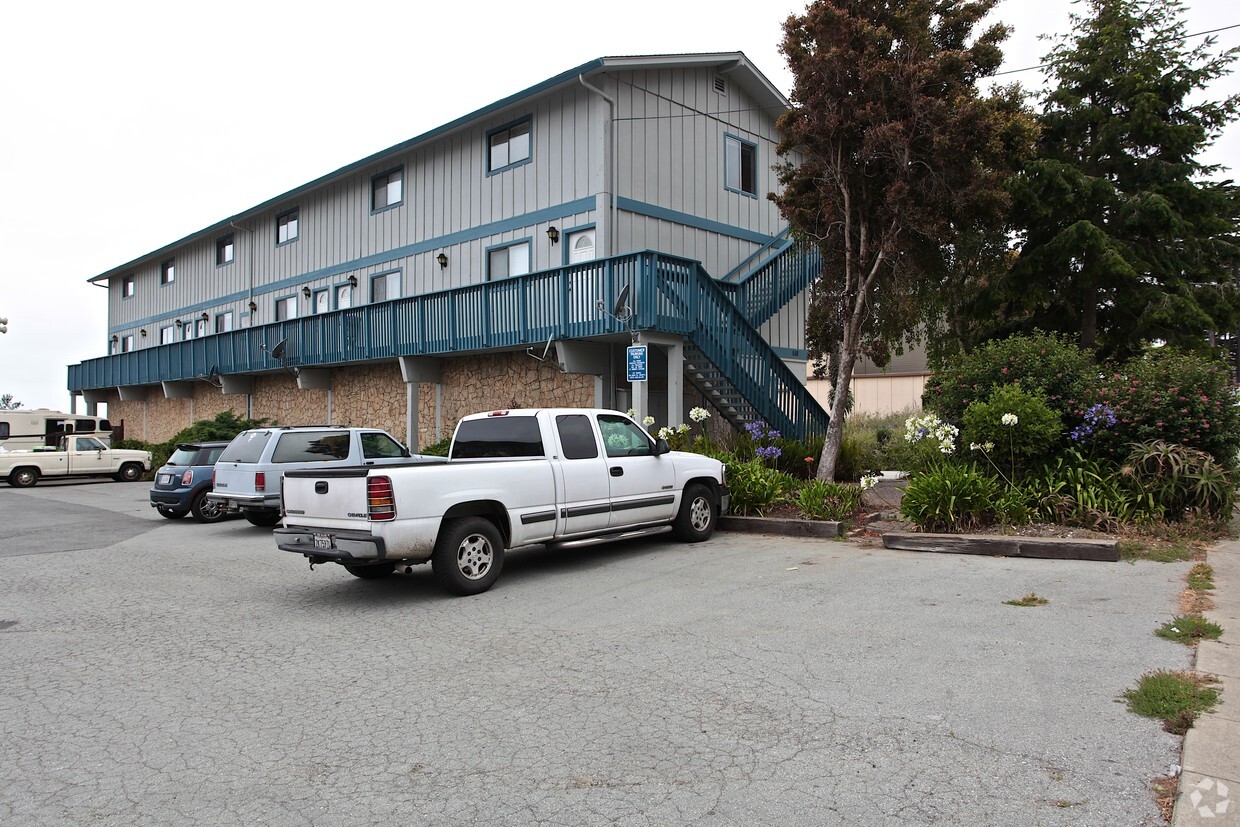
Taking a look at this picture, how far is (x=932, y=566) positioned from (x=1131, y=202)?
402 inches

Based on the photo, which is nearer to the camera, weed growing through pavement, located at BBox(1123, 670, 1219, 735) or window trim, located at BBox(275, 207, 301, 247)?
weed growing through pavement, located at BBox(1123, 670, 1219, 735)

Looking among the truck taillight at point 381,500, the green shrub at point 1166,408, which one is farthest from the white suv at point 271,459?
the green shrub at point 1166,408

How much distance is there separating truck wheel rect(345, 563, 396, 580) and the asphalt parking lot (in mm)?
135

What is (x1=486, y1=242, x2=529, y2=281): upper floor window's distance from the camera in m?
19.6

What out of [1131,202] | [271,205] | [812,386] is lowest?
[812,386]

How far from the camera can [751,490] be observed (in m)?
12.2

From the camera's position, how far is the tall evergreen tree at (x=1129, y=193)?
1542cm

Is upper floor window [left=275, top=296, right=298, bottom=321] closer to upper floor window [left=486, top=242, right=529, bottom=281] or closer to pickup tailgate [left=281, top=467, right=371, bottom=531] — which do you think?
upper floor window [left=486, top=242, right=529, bottom=281]

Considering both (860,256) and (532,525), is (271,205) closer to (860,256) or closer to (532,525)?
(860,256)

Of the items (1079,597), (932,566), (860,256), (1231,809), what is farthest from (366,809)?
(860,256)

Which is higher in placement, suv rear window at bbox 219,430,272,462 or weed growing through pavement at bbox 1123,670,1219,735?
suv rear window at bbox 219,430,272,462

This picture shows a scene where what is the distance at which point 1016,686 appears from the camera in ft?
16.3

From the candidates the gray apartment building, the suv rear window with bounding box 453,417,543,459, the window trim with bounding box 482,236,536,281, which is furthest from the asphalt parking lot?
the window trim with bounding box 482,236,536,281

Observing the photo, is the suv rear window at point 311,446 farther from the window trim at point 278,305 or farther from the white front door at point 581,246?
the window trim at point 278,305
